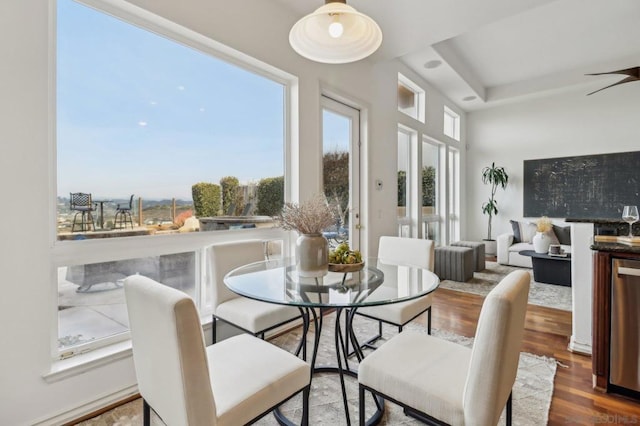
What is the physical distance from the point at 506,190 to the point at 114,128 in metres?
7.16

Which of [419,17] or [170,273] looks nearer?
[170,273]

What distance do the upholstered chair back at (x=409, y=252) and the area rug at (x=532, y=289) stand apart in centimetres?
199

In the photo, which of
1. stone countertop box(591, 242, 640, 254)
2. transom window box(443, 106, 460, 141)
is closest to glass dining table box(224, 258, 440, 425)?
stone countertop box(591, 242, 640, 254)

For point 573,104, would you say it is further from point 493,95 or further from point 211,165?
point 211,165

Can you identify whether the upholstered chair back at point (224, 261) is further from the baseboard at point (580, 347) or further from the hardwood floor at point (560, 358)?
the baseboard at point (580, 347)

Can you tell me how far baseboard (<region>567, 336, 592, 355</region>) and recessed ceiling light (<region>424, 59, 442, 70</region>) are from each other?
152 inches

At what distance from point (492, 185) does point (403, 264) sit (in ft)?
18.1

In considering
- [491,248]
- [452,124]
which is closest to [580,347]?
[491,248]

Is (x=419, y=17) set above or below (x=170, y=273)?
above

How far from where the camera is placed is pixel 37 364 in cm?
161

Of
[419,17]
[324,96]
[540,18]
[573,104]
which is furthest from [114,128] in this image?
[573,104]

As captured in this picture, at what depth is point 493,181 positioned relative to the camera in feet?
22.6

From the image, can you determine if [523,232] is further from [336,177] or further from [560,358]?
[336,177]

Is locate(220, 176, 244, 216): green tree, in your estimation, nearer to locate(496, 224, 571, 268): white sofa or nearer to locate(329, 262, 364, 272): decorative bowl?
locate(329, 262, 364, 272): decorative bowl
